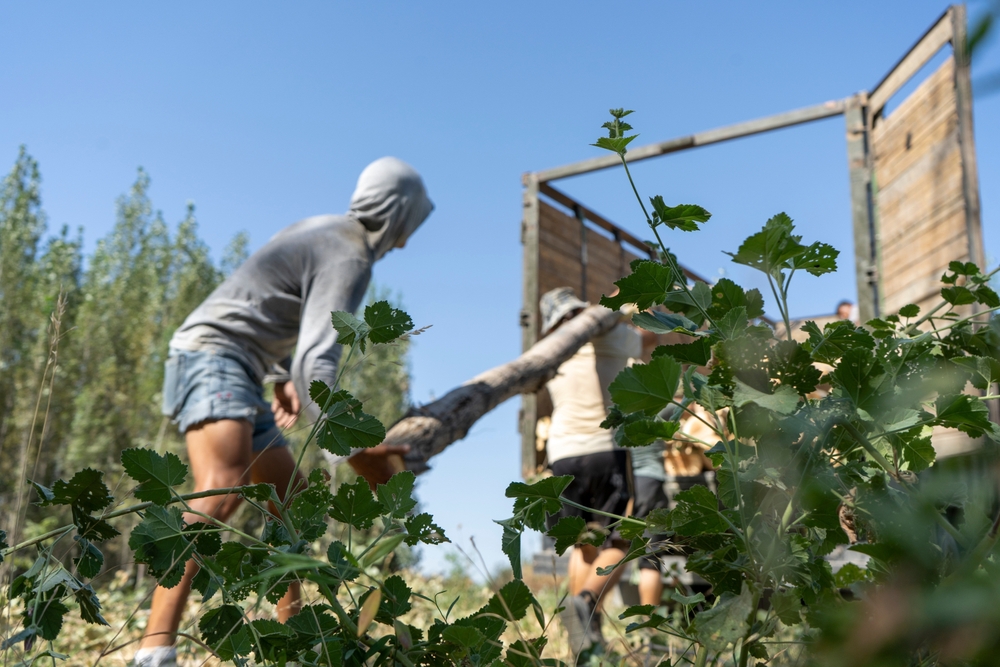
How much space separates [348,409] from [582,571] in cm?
311

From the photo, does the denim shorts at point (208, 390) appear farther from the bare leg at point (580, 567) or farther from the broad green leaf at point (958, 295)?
the broad green leaf at point (958, 295)

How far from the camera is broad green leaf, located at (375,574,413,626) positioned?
703 millimetres

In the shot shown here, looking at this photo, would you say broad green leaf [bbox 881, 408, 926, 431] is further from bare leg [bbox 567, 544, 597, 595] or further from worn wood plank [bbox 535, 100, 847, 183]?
worn wood plank [bbox 535, 100, 847, 183]

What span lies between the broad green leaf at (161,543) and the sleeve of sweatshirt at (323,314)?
180 cm

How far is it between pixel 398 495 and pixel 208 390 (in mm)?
2010

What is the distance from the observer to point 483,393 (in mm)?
3297

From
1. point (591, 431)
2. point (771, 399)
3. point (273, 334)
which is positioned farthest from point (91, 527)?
point (591, 431)

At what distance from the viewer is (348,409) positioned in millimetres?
805

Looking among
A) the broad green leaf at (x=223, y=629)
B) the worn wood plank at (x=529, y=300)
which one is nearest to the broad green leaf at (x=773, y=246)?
Result: the broad green leaf at (x=223, y=629)

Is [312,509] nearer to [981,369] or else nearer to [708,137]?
[981,369]

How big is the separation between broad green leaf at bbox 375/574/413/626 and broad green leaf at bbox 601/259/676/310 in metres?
0.36

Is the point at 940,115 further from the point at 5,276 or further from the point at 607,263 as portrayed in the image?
the point at 5,276

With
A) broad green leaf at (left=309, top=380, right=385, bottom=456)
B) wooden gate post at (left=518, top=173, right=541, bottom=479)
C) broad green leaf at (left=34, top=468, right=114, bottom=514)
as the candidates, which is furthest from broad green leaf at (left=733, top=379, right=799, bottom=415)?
wooden gate post at (left=518, top=173, right=541, bottom=479)

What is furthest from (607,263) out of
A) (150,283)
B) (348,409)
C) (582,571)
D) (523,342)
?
(150,283)
